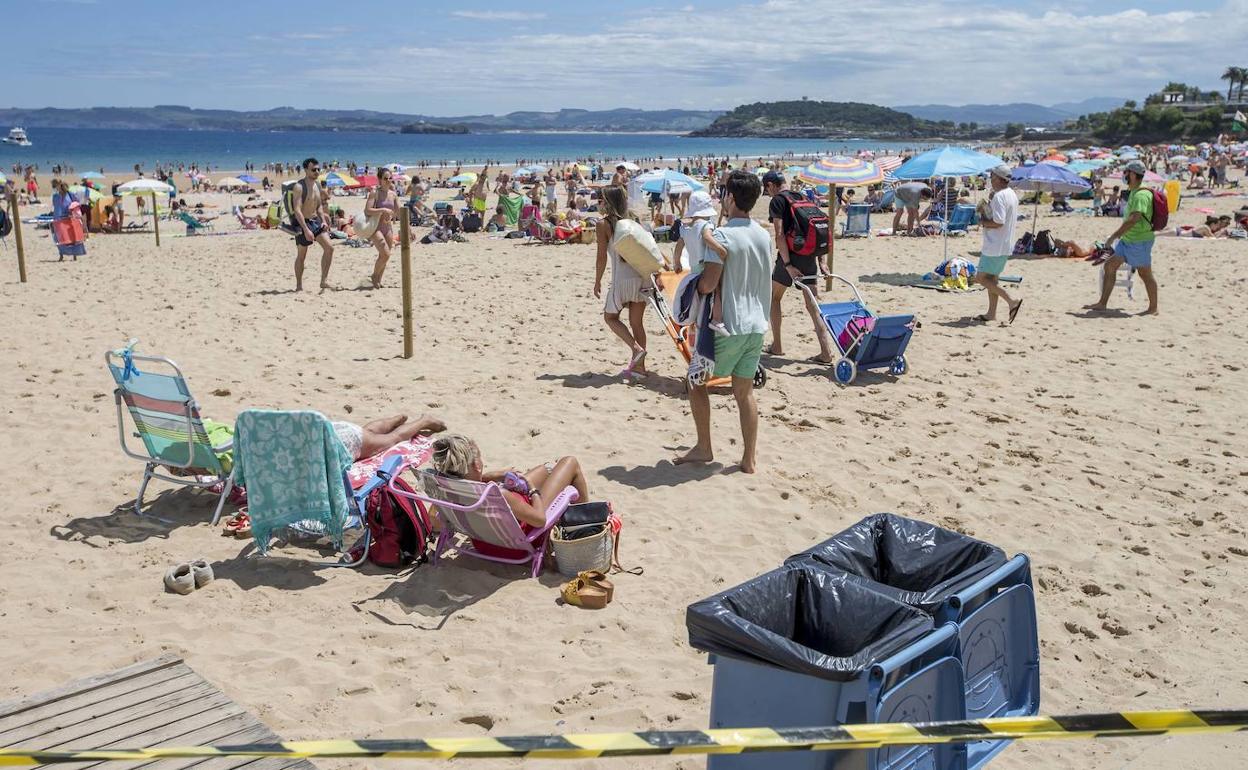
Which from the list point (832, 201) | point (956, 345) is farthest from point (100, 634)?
point (832, 201)

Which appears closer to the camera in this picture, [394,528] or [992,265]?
[394,528]

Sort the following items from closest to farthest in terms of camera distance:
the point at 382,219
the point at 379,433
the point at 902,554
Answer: the point at 902,554
the point at 379,433
the point at 382,219

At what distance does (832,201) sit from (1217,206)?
17.0m

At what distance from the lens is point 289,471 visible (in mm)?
4578

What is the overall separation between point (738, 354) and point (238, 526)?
107 inches

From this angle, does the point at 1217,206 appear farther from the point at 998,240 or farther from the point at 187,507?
the point at 187,507

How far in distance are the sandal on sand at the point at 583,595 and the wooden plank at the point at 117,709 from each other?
59.6 inches

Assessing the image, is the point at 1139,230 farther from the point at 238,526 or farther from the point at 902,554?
the point at 238,526

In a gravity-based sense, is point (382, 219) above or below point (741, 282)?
above

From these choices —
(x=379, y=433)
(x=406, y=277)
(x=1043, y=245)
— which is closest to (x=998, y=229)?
(x=406, y=277)

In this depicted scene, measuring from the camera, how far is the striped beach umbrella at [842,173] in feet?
40.5

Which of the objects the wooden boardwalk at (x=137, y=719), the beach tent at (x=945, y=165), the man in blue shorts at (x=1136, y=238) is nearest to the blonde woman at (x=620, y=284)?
the wooden boardwalk at (x=137, y=719)

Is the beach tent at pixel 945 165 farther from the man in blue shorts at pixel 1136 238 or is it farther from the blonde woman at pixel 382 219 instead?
the blonde woman at pixel 382 219

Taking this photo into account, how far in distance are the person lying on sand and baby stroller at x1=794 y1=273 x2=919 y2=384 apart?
130 inches
